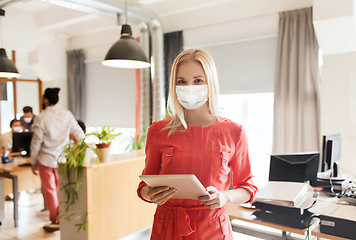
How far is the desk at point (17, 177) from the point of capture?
4020mm

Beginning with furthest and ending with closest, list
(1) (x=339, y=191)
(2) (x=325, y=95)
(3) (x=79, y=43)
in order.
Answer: (3) (x=79, y=43) → (2) (x=325, y=95) → (1) (x=339, y=191)

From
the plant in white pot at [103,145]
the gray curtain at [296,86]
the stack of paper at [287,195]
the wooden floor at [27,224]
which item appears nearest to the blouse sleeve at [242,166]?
the stack of paper at [287,195]

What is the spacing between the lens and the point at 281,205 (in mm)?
1976

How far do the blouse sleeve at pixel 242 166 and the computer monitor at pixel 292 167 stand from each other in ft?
4.12

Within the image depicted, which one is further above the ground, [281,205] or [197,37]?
[197,37]

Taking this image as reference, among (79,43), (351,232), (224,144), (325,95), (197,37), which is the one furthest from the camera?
(79,43)

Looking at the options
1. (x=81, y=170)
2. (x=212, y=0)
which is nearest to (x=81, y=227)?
(x=81, y=170)

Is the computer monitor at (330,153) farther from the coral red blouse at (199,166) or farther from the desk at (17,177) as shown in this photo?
the desk at (17,177)

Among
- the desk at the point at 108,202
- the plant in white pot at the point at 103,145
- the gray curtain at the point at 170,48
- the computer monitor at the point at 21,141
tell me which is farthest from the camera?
the gray curtain at the point at 170,48

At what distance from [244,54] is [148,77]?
1740mm

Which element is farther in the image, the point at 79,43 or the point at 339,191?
the point at 79,43

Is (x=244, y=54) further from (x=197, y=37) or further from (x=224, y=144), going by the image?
(x=224, y=144)

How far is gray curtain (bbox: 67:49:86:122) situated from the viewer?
749 cm

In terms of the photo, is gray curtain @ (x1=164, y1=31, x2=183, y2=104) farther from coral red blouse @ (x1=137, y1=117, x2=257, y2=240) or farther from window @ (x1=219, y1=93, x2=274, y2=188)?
coral red blouse @ (x1=137, y1=117, x2=257, y2=240)
